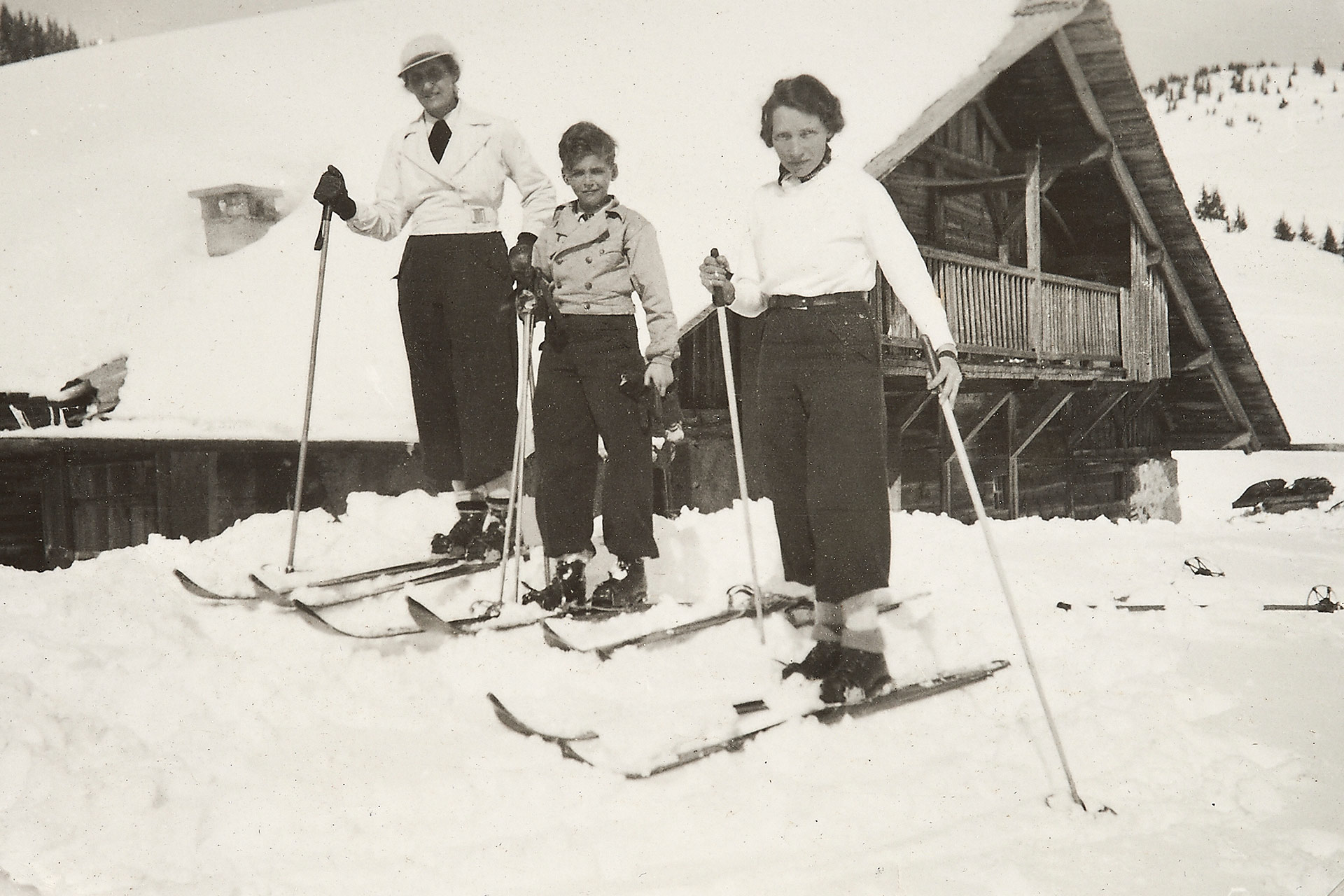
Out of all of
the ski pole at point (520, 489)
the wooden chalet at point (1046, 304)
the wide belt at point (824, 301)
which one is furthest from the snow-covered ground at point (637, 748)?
the wooden chalet at point (1046, 304)

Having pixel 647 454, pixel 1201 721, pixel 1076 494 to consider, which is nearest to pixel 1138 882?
pixel 1201 721

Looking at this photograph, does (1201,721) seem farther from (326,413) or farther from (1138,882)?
(326,413)

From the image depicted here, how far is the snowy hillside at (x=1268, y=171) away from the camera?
4559 millimetres

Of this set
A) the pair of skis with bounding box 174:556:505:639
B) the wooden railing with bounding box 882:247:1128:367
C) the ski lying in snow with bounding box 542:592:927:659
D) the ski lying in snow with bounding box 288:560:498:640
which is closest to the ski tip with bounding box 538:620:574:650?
the ski lying in snow with bounding box 542:592:927:659

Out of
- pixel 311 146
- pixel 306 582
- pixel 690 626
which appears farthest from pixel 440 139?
pixel 311 146

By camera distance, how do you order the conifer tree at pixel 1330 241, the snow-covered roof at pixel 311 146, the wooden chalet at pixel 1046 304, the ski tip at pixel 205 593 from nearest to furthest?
the ski tip at pixel 205 593
the conifer tree at pixel 1330 241
the snow-covered roof at pixel 311 146
the wooden chalet at pixel 1046 304

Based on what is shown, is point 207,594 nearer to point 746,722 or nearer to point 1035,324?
point 746,722

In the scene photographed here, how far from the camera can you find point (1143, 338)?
1091cm

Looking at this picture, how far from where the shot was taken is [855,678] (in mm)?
3127

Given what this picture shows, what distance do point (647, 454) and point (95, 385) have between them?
4.78m

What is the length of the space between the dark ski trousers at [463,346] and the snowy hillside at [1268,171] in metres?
3.68

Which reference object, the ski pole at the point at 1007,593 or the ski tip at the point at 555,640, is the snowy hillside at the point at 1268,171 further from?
the ski tip at the point at 555,640

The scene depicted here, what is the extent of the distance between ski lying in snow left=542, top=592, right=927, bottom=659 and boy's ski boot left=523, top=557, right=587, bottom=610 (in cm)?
31

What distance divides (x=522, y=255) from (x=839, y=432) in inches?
64.9
